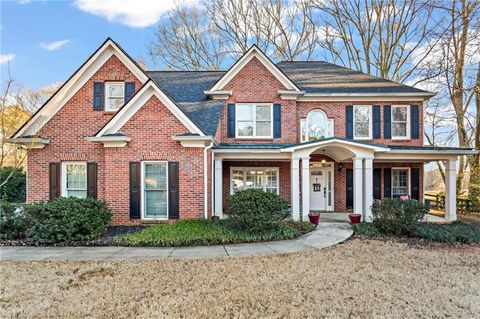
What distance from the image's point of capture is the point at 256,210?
30.3ft

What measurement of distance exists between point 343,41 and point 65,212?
25.7 m

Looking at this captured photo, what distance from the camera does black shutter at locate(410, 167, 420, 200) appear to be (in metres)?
15.0

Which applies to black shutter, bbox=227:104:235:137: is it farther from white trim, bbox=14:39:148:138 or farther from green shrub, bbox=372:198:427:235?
green shrub, bbox=372:198:427:235

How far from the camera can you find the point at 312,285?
5359mm

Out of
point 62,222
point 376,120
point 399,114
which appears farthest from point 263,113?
point 62,222

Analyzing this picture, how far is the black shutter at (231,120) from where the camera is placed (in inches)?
563

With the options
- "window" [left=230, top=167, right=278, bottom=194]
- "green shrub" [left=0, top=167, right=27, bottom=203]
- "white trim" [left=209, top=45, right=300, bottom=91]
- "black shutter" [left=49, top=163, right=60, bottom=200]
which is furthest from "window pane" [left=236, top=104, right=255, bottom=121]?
"green shrub" [left=0, top=167, right=27, bottom=203]

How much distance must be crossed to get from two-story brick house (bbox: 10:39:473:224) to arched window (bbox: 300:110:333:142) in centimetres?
5

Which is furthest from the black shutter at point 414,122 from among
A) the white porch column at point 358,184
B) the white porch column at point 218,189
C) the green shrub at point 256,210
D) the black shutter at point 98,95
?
the black shutter at point 98,95

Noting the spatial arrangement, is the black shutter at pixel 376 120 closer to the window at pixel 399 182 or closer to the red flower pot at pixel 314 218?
the window at pixel 399 182

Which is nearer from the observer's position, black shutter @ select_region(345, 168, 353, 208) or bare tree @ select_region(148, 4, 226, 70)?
black shutter @ select_region(345, 168, 353, 208)

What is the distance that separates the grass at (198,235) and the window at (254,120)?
5772 millimetres

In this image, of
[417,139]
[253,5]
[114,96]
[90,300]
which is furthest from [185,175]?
[253,5]

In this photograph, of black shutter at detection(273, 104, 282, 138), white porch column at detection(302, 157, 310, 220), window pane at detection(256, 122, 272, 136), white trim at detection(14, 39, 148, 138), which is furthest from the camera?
window pane at detection(256, 122, 272, 136)
